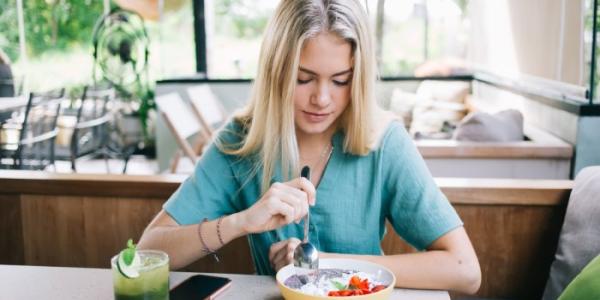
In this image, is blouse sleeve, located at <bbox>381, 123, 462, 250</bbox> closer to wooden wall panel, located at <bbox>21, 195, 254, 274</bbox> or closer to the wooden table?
the wooden table

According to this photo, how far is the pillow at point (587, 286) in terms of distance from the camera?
95 cm

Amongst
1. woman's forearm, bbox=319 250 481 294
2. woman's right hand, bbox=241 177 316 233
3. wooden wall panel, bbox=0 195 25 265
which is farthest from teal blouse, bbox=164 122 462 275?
wooden wall panel, bbox=0 195 25 265

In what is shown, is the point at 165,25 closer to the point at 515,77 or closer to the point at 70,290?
the point at 515,77

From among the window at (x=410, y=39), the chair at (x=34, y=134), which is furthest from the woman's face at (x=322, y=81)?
→ the window at (x=410, y=39)

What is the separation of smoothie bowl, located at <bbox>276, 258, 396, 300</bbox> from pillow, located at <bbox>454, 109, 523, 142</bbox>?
193 centimetres

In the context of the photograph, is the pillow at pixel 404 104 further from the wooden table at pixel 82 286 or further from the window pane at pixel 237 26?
the wooden table at pixel 82 286

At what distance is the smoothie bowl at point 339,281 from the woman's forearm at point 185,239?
0.70ft

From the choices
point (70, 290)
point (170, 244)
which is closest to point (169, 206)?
point (170, 244)

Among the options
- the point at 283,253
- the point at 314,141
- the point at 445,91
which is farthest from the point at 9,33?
the point at 283,253

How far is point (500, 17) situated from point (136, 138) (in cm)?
430

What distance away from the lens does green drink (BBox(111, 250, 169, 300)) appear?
89 centimetres

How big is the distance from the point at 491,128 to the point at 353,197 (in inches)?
66.8

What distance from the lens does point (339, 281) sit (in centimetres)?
100

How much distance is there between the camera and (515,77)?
3.89 meters
